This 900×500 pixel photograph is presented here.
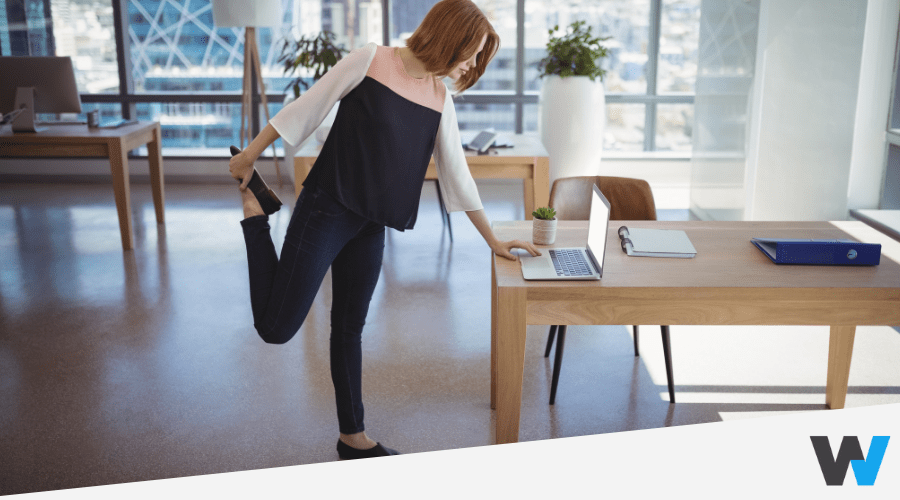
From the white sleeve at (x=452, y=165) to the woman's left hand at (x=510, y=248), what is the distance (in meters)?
0.14

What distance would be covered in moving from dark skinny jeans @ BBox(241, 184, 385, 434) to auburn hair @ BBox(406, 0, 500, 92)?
0.45m

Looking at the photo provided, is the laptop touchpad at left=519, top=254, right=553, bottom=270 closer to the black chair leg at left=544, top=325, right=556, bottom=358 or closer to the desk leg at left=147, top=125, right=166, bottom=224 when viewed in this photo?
the black chair leg at left=544, top=325, right=556, bottom=358

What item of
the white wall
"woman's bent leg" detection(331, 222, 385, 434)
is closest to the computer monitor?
"woman's bent leg" detection(331, 222, 385, 434)

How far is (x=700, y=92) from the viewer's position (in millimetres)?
5668

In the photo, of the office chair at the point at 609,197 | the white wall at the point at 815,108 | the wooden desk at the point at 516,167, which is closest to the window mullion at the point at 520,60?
the white wall at the point at 815,108

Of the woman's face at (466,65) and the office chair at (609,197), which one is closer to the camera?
the woman's face at (466,65)

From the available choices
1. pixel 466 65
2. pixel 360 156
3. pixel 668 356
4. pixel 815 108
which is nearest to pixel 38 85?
pixel 360 156

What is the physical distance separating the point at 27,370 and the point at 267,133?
1877mm

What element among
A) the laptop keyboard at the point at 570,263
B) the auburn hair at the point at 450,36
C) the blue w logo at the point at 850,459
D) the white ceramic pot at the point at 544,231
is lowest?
the blue w logo at the point at 850,459

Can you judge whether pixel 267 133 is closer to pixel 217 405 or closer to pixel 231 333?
pixel 217 405

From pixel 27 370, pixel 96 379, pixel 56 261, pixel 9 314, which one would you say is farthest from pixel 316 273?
pixel 56 261

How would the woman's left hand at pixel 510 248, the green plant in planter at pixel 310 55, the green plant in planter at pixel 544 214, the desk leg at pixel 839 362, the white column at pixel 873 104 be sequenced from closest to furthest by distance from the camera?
the woman's left hand at pixel 510 248 → the green plant in planter at pixel 544 214 → the desk leg at pixel 839 362 → the white column at pixel 873 104 → the green plant in planter at pixel 310 55

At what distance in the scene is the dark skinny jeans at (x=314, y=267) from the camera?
207 cm

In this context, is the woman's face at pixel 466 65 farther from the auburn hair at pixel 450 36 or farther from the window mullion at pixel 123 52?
the window mullion at pixel 123 52
